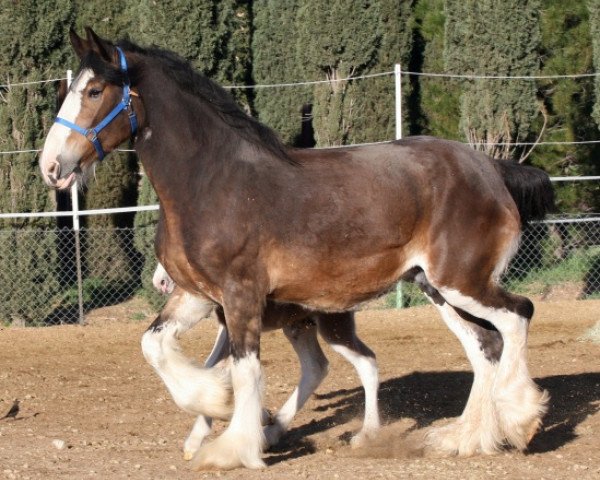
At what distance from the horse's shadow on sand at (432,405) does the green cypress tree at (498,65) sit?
19.3 ft

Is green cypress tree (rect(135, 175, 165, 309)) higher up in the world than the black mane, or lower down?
lower down

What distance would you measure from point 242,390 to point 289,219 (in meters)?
0.97

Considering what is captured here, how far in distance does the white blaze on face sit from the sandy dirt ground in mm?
1653

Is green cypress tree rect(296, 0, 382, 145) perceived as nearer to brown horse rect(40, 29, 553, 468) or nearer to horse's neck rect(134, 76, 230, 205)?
brown horse rect(40, 29, 553, 468)

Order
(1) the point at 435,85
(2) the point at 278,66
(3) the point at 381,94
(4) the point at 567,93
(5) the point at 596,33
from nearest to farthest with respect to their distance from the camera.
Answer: (5) the point at 596,33 → (3) the point at 381,94 → (4) the point at 567,93 → (1) the point at 435,85 → (2) the point at 278,66

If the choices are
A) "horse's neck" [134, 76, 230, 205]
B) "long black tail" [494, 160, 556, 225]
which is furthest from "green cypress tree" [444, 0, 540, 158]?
"horse's neck" [134, 76, 230, 205]

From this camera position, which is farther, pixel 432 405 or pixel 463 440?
pixel 432 405

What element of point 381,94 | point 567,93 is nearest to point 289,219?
point 381,94

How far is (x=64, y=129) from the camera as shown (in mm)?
5777

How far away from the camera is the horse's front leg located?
227 inches

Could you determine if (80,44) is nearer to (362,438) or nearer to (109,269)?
(362,438)

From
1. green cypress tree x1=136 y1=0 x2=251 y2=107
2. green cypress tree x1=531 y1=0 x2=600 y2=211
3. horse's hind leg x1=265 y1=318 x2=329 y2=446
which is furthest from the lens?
green cypress tree x1=531 y1=0 x2=600 y2=211

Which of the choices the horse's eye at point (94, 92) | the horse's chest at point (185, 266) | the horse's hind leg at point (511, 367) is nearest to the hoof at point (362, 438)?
the horse's hind leg at point (511, 367)

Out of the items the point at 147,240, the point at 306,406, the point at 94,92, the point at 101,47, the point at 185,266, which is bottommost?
the point at 147,240
